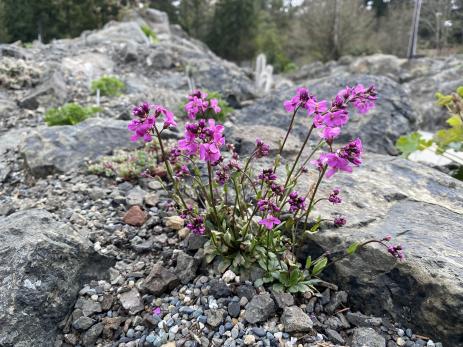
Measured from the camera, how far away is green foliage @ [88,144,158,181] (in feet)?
13.1

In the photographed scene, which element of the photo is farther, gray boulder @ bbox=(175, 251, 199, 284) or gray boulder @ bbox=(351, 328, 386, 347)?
gray boulder @ bbox=(175, 251, 199, 284)

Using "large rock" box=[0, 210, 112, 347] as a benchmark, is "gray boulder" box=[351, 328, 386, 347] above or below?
below

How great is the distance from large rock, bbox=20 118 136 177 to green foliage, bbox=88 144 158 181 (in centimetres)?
28

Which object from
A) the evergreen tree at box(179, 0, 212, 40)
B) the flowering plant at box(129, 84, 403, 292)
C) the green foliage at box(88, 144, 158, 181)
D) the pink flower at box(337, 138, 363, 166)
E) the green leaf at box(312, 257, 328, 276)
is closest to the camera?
the pink flower at box(337, 138, 363, 166)

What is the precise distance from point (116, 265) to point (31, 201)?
1461 mm

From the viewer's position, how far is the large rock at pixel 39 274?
87.8 inches

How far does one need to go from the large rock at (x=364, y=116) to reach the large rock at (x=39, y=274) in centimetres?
369

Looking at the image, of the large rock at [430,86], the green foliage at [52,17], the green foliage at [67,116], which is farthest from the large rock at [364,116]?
the green foliage at [52,17]

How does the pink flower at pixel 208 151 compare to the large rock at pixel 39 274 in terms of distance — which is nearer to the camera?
the pink flower at pixel 208 151

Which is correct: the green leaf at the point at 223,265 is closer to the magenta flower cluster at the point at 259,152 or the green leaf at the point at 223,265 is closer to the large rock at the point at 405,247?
the magenta flower cluster at the point at 259,152

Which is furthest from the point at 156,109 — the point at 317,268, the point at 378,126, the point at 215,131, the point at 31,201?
the point at 378,126

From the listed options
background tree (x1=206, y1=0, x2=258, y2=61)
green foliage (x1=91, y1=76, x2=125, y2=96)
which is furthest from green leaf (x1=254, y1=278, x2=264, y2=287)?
background tree (x1=206, y1=0, x2=258, y2=61)

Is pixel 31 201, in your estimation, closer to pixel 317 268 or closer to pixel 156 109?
pixel 156 109

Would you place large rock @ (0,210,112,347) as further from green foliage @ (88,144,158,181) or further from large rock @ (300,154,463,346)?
large rock @ (300,154,463,346)
